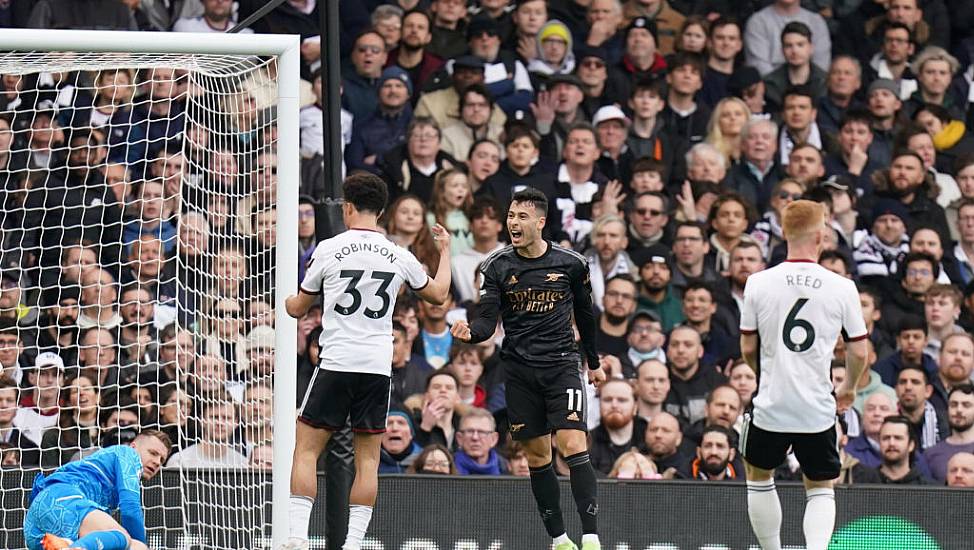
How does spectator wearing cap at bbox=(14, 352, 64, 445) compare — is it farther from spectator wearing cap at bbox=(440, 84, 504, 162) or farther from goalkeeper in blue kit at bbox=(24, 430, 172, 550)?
spectator wearing cap at bbox=(440, 84, 504, 162)

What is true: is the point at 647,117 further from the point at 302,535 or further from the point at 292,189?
the point at 302,535

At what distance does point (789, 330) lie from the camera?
7.67 m

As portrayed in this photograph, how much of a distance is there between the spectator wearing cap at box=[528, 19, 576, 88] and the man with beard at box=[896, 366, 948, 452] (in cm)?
339

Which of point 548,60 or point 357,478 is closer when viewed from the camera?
point 357,478

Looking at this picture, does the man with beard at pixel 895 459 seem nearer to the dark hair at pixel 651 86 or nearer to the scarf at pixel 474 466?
the scarf at pixel 474 466

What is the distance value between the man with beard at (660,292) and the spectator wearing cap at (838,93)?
1991 millimetres

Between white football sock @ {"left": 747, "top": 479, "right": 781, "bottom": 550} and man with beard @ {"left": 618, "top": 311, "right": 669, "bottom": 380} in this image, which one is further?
man with beard @ {"left": 618, "top": 311, "right": 669, "bottom": 380}

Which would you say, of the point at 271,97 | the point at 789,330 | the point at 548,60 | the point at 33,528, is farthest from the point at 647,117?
the point at 33,528

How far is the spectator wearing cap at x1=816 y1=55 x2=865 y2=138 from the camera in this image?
40.8 ft

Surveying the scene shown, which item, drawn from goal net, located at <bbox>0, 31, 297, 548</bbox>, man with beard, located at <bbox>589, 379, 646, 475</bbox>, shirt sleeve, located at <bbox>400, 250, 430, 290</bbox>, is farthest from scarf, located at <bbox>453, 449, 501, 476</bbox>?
shirt sleeve, located at <bbox>400, 250, 430, 290</bbox>

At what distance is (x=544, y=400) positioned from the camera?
848 centimetres

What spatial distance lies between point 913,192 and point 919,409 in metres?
1.81

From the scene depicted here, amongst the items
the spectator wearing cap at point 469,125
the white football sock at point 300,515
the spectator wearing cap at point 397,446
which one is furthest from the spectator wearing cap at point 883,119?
the white football sock at point 300,515

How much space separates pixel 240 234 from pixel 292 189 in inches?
44.7
